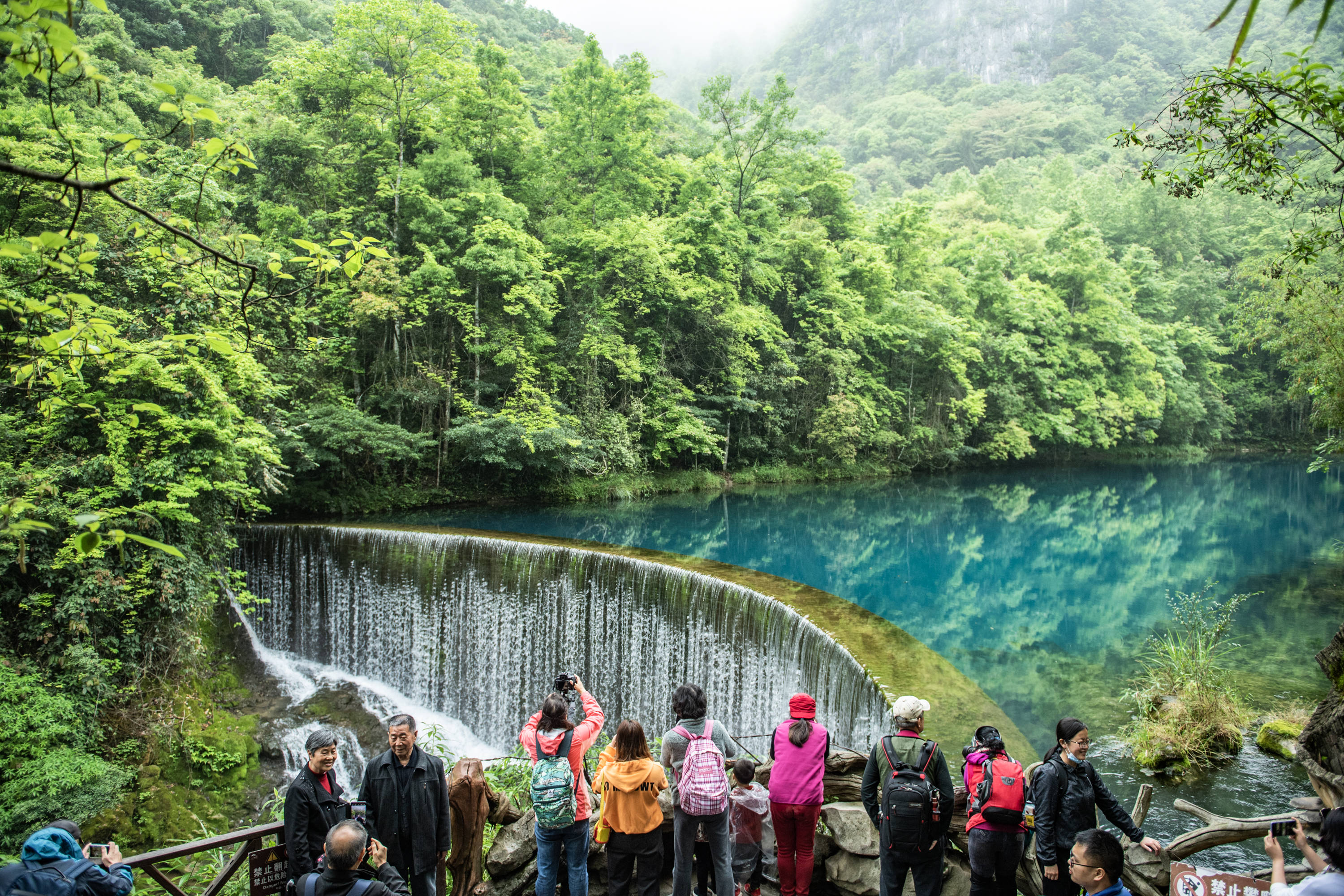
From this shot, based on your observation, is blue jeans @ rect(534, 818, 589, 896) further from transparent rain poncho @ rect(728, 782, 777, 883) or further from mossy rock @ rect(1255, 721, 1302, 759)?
mossy rock @ rect(1255, 721, 1302, 759)

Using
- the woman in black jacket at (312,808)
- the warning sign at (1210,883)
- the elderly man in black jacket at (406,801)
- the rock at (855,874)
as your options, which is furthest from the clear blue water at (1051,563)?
the woman in black jacket at (312,808)

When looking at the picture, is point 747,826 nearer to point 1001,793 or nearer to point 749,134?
point 1001,793

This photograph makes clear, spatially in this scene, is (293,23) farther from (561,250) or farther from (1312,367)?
(1312,367)

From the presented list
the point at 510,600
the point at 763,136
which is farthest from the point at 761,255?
the point at 510,600

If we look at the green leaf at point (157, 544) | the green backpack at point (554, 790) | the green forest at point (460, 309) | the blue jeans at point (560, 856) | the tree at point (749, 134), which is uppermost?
the tree at point (749, 134)

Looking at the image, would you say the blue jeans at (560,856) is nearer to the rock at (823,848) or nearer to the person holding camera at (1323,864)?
the rock at (823,848)

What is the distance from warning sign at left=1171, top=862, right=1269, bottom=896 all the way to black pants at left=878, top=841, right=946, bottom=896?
0.71 metres

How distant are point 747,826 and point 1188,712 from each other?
546 centimetres

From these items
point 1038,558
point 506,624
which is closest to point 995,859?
point 506,624

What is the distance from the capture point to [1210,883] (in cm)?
255

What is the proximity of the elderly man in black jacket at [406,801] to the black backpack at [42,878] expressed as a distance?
3.26ft

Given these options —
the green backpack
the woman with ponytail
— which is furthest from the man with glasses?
the green backpack

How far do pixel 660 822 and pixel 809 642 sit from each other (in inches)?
166

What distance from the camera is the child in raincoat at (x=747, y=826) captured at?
3.69 m
